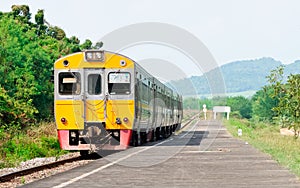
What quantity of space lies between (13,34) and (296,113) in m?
19.3

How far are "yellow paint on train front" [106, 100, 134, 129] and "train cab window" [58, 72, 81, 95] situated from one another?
120 cm

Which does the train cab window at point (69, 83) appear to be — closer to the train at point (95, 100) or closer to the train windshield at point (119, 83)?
the train at point (95, 100)

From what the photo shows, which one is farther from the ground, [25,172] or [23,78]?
[23,78]

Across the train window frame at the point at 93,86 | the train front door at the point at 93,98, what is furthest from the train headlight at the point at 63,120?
the train window frame at the point at 93,86

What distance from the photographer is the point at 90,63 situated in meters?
20.5

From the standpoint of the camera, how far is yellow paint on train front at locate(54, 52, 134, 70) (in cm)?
2045

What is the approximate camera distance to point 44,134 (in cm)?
2781

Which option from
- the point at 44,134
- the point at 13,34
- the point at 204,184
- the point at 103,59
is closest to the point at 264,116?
the point at 13,34

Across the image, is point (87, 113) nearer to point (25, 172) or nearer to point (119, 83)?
point (119, 83)

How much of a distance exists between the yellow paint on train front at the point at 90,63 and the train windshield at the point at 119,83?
0.27 m

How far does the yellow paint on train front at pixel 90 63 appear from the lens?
67.1 ft

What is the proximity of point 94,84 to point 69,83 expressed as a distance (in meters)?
0.86

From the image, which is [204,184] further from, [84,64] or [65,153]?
[65,153]

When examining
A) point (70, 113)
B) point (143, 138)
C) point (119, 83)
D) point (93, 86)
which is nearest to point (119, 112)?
point (119, 83)
